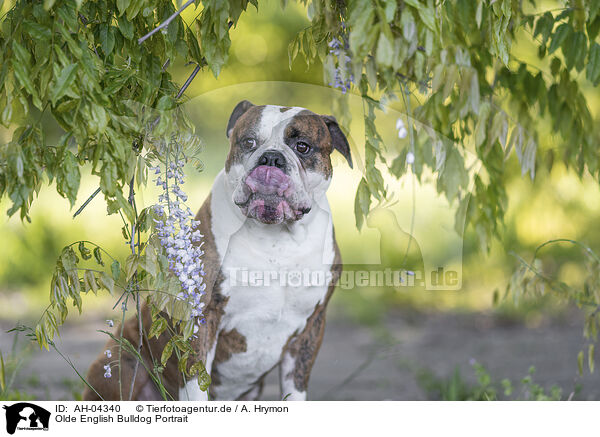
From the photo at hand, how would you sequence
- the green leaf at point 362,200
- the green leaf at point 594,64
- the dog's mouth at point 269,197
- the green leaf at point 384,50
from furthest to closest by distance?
the green leaf at point 594,64 < the green leaf at point 362,200 < the dog's mouth at point 269,197 < the green leaf at point 384,50

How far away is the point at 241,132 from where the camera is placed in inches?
66.3

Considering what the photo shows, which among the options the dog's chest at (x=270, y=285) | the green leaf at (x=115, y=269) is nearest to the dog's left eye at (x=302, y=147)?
the dog's chest at (x=270, y=285)

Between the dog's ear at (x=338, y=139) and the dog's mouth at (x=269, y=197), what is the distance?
0.20 m

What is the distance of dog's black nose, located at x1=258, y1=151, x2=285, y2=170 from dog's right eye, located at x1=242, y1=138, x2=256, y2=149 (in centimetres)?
6

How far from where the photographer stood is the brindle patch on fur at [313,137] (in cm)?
166

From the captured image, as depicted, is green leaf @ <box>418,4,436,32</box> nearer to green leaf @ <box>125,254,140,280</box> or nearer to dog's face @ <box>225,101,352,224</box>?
dog's face @ <box>225,101,352,224</box>

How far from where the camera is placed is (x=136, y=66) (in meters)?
1.58

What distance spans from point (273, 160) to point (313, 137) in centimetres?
16

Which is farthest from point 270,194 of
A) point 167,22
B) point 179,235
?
point 167,22

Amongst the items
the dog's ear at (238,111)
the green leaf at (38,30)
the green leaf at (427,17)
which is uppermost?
the dog's ear at (238,111)

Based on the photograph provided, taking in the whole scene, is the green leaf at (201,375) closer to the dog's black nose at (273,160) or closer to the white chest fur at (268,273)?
the white chest fur at (268,273)

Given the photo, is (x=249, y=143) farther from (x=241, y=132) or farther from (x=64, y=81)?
(x=64, y=81)

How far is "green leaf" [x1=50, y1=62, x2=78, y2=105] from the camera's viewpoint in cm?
125
